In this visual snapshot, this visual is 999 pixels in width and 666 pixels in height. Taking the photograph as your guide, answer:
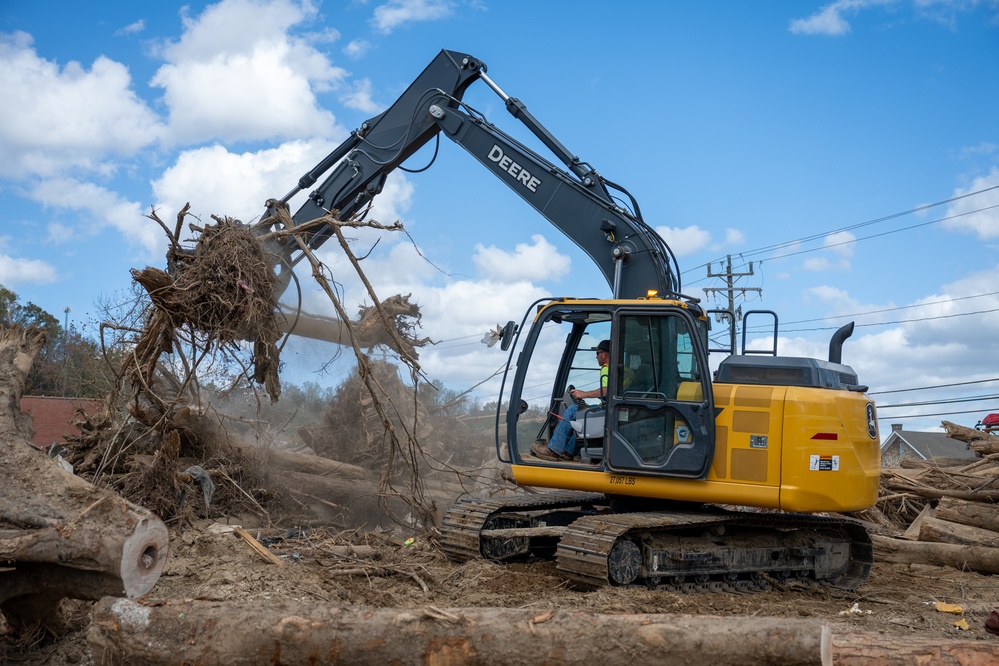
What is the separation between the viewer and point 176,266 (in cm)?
811

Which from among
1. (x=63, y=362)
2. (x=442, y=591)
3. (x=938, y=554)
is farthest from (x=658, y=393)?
(x=63, y=362)

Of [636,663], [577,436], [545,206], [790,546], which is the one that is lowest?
[636,663]

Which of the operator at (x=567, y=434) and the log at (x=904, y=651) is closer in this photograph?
the log at (x=904, y=651)

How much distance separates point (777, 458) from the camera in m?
6.74

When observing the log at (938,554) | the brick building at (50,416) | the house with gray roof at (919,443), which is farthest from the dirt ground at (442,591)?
the house with gray roof at (919,443)

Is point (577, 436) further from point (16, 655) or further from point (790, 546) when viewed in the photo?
point (16, 655)

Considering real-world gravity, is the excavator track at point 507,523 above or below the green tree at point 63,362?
below

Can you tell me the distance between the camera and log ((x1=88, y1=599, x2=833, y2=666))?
4359 mm

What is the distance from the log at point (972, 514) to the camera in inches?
415

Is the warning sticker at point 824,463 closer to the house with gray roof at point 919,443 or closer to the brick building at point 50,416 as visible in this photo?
the brick building at point 50,416

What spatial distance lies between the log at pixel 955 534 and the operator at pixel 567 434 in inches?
203

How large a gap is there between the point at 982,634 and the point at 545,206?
512 cm

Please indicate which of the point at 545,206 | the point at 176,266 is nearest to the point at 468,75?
the point at 545,206

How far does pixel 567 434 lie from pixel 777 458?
1.72 m
